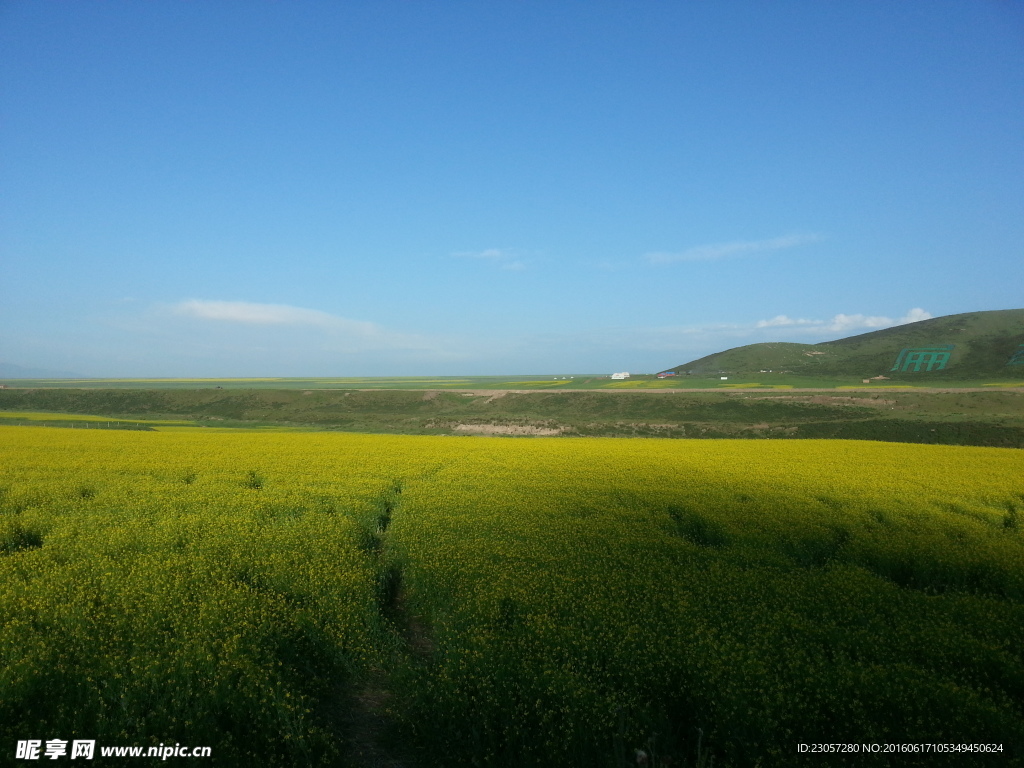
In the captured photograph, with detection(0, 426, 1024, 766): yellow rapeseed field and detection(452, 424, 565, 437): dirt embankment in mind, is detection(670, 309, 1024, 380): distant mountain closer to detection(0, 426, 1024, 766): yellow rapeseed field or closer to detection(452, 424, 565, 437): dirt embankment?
detection(452, 424, 565, 437): dirt embankment

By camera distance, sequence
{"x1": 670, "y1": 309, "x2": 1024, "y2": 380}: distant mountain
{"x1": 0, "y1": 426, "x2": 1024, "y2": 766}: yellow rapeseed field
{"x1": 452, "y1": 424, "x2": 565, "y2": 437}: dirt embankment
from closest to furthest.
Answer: {"x1": 0, "y1": 426, "x2": 1024, "y2": 766}: yellow rapeseed field → {"x1": 452, "y1": 424, "x2": 565, "y2": 437}: dirt embankment → {"x1": 670, "y1": 309, "x2": 1024, "y2": 380}: distant mountain

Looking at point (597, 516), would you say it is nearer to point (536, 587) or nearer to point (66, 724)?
point (536, 587)

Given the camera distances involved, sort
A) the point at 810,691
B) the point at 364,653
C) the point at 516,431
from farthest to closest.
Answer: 1. the point at 516,431
2. the point at 364,653
3. the point at 810,691

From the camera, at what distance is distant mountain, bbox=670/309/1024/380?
8056 centimetres

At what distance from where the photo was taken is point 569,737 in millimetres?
4660

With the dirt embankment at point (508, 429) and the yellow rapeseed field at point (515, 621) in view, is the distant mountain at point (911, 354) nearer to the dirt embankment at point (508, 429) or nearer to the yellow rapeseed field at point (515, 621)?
the dirt embankment at point (508, 429)

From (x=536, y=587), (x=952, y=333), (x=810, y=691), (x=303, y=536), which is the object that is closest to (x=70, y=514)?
(x=303, y=536)

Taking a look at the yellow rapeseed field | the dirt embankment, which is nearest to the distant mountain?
the dirt embankment

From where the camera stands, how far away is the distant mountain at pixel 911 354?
80562 millimetres

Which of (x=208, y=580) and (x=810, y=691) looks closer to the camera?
(x=810, y=691)

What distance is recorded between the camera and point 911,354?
99.6 meters

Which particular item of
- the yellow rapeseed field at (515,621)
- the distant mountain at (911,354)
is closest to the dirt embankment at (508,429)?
the yellow rapeseed field at (515,621)

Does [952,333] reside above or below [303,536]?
above

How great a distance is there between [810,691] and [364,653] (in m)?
5.07
